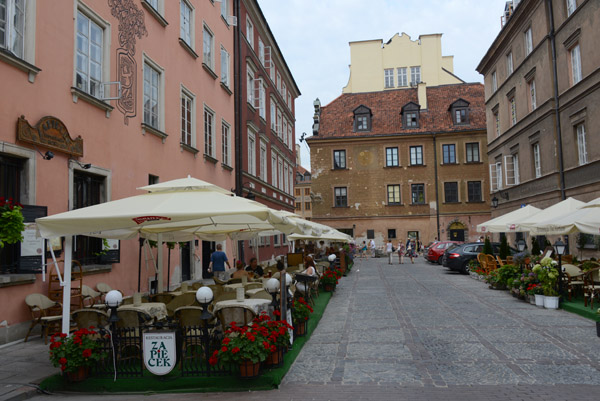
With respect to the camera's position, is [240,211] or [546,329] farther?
[546,329]

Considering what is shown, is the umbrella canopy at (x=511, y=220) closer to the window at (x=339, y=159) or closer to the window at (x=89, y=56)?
the window at (x=89, y=56)

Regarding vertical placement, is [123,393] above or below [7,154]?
below

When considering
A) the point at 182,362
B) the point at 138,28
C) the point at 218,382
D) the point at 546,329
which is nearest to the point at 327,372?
the point at 218,382

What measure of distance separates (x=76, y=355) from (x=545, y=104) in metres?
23.6

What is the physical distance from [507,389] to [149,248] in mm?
10134

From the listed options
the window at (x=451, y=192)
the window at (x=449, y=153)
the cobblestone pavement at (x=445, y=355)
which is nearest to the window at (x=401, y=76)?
the window at (x=449, y=153)

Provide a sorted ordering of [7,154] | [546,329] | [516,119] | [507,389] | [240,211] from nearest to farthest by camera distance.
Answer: [507,389]
[240,211]
[7,154]
[546,329]
[516,119]

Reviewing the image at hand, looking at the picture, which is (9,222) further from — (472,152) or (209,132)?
(472,152)

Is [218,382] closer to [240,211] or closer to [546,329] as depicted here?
[240,211]

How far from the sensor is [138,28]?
13.9 m

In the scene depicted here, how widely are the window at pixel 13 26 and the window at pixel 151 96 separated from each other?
198 inches

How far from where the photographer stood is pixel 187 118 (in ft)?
57.4

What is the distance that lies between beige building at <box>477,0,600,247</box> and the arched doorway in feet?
36.2

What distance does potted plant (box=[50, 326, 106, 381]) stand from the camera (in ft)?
20.5
